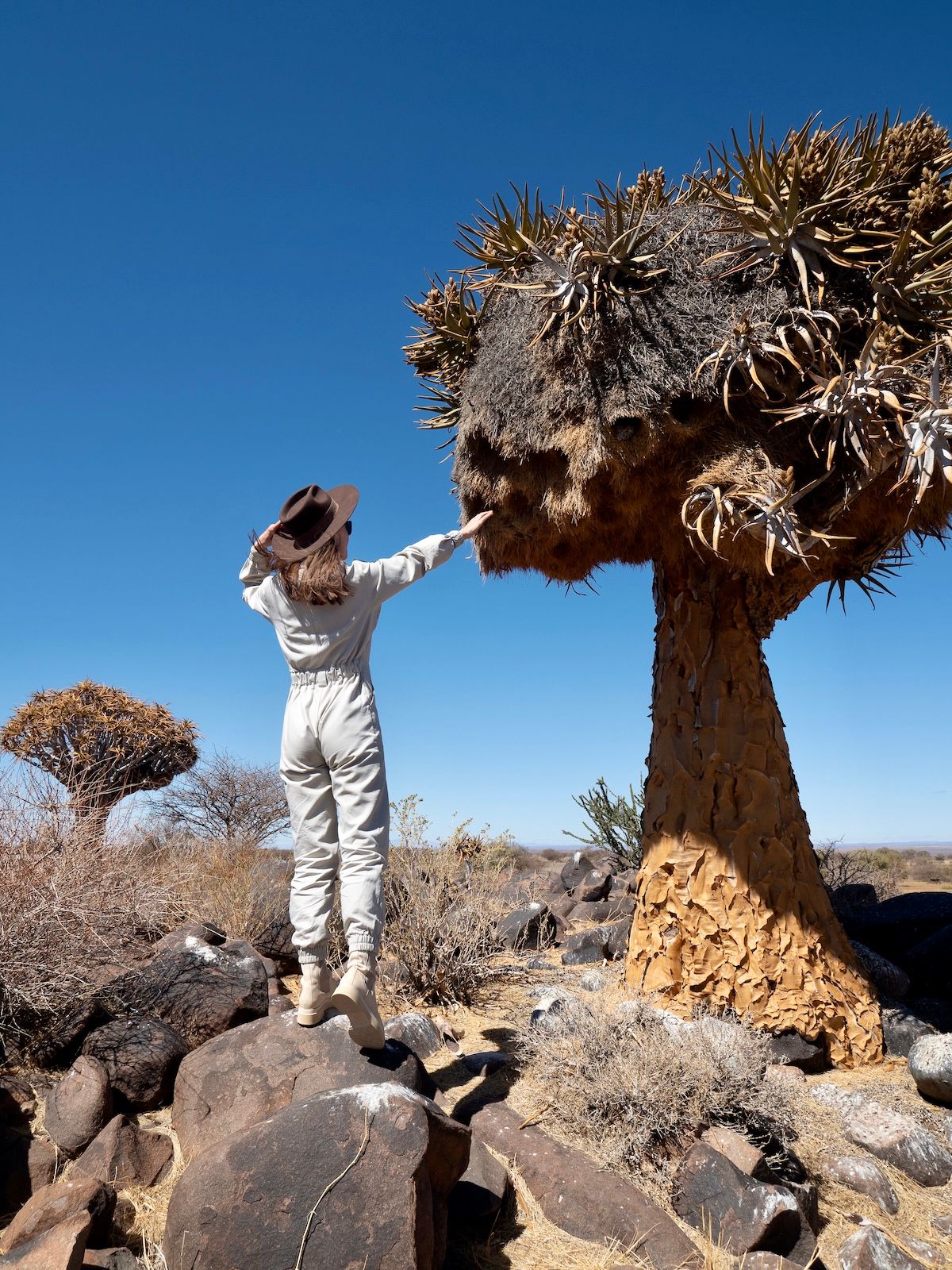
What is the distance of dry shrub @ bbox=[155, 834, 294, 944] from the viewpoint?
7133 millimetres

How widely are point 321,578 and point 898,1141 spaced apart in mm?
4293

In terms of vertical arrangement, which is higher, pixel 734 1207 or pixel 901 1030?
pixel 901 1030

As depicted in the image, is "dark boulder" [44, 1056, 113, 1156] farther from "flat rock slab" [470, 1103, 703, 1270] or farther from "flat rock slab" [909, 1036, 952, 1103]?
"flat rock slab" [909, 1036, 952, 1103]

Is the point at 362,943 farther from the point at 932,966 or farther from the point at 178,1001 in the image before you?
the point at 932,966

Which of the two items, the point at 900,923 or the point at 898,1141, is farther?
the point at 900,923

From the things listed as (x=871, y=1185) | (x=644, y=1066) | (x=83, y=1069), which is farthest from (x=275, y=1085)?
(x=871, y=1185)

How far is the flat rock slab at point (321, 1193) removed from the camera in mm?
2949

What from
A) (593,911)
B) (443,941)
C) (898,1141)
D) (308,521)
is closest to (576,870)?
(593,911)

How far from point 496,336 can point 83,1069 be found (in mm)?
5181

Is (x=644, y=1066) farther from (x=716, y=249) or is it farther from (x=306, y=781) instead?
(x=716, y=249)

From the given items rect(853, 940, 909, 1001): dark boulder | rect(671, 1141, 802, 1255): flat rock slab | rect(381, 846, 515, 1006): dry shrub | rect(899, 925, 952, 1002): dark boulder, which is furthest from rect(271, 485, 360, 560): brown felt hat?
rect(899, 925, 952, 1002): dark boulder

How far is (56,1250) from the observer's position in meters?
3.04

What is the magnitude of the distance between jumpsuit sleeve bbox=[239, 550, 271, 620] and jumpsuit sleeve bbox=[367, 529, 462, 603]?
0.66 m

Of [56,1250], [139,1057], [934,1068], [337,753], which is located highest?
[337,753]
